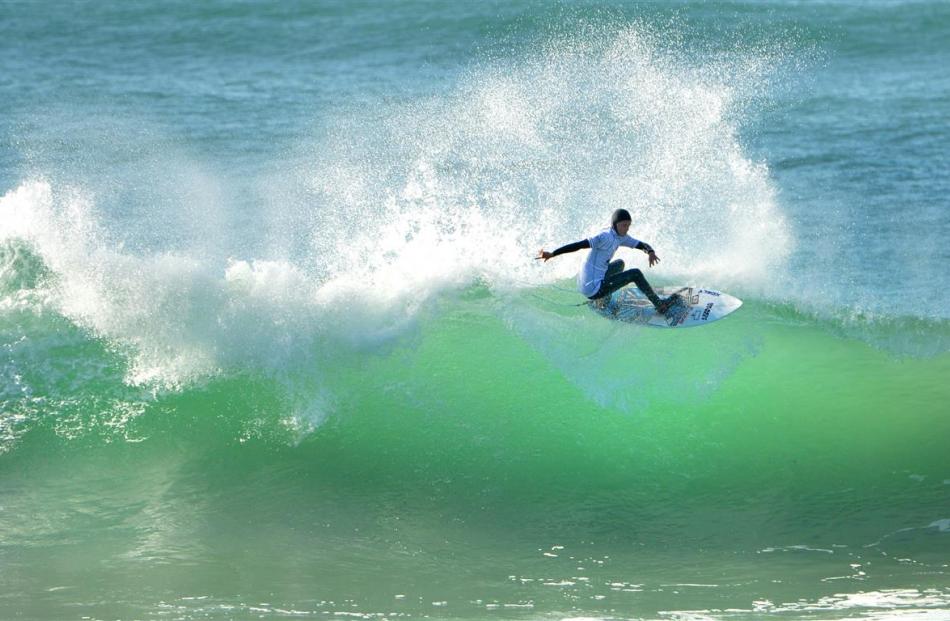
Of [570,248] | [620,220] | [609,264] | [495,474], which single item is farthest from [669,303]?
[495,474]

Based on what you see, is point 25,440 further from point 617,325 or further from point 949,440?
point 949,440

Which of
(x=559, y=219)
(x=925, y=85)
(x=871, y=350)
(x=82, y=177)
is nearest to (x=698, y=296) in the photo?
(x=871, y=350)

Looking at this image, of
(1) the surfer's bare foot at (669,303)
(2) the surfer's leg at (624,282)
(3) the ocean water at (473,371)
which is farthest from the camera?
(1) the surfer's bare foot at (669,303)

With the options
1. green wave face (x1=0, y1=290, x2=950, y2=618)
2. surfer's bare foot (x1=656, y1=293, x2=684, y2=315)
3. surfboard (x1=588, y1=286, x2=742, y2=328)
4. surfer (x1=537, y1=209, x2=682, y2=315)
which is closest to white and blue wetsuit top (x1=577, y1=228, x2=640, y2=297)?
surfer (x1=537, y1=209, x2=682, y2=315)

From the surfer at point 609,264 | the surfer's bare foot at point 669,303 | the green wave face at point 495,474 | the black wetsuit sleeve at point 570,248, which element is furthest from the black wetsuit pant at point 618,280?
the green wave face at point 495,474

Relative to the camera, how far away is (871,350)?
41.7ft

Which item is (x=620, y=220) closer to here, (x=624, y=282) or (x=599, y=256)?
(x=599, y=256)

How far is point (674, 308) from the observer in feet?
37.3

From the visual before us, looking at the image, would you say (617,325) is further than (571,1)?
No

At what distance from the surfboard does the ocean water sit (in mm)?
532

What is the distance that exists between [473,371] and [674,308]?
209cm

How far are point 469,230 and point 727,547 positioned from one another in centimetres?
548

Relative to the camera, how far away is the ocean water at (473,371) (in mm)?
9031

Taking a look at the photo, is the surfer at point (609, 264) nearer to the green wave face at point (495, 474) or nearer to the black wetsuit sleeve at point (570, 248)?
the black wetsuit sleeve at point (570, 248)
